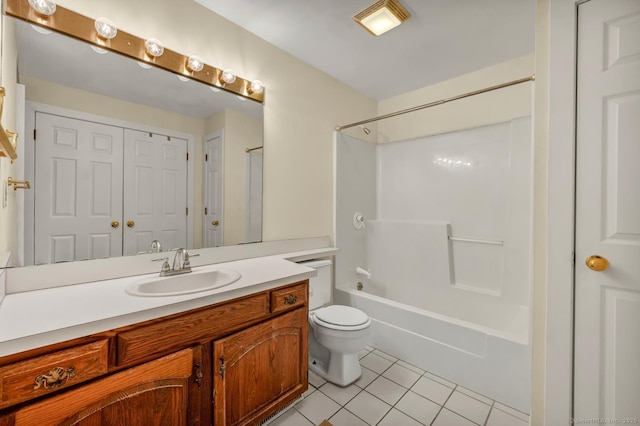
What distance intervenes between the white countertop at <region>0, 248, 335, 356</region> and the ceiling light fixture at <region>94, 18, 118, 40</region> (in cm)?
120

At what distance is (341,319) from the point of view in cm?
179

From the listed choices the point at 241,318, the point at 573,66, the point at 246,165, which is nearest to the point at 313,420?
the point at 241,318

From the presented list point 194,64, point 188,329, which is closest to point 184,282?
point 188,329

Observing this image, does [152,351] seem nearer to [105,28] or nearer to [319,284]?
[319,284]

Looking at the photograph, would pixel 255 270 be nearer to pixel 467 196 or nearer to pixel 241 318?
pixel 241 318

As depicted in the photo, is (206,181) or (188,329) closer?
(188,329)

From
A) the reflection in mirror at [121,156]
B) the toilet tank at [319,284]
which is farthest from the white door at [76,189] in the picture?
the toilet tank at [319,284]

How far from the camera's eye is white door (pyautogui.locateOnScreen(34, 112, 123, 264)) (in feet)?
3.86

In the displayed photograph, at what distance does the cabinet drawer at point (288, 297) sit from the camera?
1.36m

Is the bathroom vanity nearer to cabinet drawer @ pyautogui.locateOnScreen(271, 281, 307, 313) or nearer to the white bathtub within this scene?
cabinet drawer @ pyautogui.locateOnScreen(271, 281, 307, 313)

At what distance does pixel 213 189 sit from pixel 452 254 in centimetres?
216

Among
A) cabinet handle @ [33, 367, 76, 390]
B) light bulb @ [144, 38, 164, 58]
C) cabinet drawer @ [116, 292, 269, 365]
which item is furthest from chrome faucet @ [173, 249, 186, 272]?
light bulb @ [144, 38, 164, 58]

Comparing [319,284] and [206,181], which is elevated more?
[206,181]

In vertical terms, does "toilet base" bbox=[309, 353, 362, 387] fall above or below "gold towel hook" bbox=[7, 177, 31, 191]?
below
